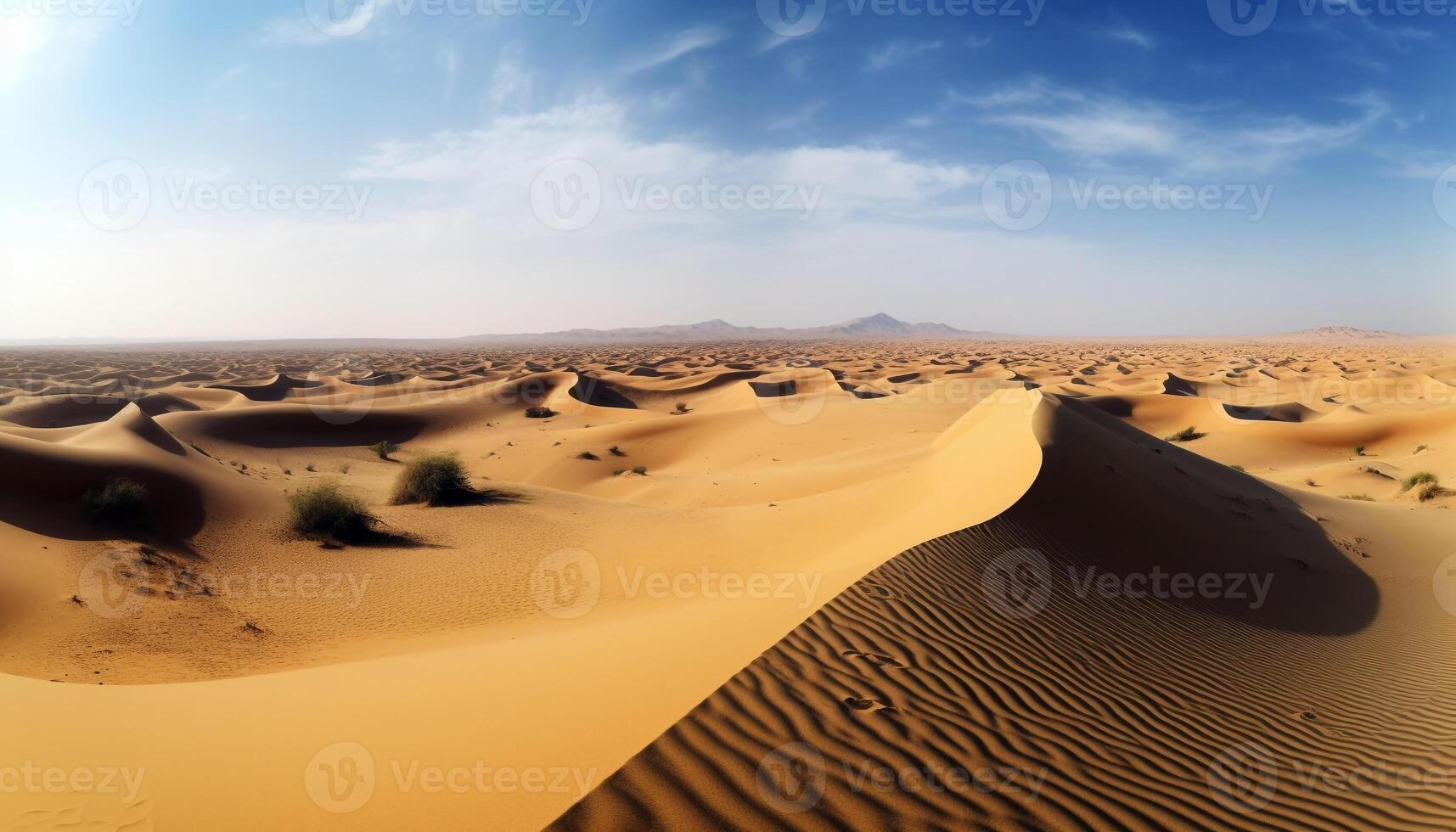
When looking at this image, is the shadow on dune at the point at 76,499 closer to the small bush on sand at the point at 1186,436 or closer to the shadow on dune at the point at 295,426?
the shadow on dune at the point at 295,426

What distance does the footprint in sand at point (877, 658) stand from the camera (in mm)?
4969

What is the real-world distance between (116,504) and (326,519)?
10.6ft

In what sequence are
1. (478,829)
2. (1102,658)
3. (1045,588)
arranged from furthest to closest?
(1045,588) → (1102,658) → (478,829)

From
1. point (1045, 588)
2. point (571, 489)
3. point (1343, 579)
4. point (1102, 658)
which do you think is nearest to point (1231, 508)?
point (1343, 579)

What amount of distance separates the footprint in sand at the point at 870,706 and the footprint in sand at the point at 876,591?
175cm

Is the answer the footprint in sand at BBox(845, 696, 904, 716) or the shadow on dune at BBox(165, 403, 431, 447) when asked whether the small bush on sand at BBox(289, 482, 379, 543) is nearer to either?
the footprint in sand at BBox(845, 696, 904, 716)

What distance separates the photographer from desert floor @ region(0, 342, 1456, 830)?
3811mm

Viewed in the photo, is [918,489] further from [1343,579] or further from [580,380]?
[580,380]

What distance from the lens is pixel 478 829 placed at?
133 inches

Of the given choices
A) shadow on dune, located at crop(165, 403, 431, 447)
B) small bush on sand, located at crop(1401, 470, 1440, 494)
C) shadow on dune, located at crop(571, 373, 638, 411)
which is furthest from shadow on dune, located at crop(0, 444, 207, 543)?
small bush on sand, located at crop(1401, 470, 1440, 494)

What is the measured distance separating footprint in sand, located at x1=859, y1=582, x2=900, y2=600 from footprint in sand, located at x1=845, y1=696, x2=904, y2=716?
1.75 m

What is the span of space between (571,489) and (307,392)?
93.5 ft

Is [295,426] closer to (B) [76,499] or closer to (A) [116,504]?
(B) [76,499]

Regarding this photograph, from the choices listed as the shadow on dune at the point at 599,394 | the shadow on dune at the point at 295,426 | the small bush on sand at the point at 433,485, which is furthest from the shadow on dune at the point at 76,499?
the shadow on dune at the point at 599,394
